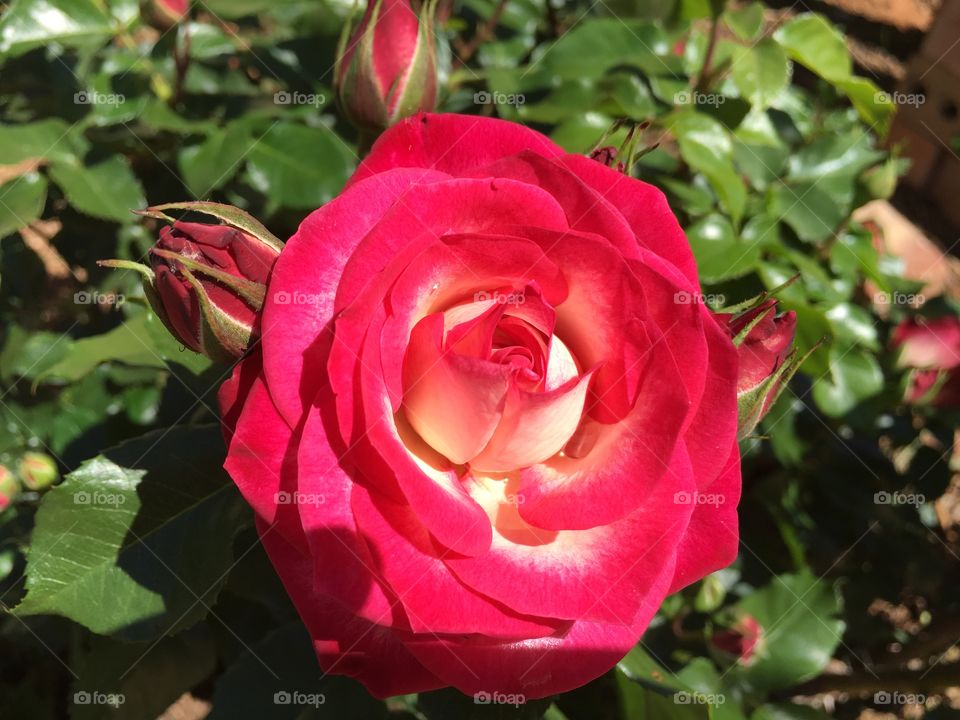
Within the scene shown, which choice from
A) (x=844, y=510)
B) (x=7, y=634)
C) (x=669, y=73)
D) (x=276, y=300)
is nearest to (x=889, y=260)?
(x=844, y=510)

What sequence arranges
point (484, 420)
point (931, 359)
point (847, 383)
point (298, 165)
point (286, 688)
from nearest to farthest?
point (484, 420), point (286, 688), point (298, 165), point (847, 383), point (931, 359)

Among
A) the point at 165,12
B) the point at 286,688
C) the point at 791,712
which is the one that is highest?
the point at 165,12

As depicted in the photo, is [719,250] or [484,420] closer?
[484,420]

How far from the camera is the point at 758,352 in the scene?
0.78 metres

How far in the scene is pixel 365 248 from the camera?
2.20 ft

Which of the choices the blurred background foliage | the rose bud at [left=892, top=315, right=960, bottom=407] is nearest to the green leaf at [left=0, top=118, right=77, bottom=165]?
the blurred background foliage

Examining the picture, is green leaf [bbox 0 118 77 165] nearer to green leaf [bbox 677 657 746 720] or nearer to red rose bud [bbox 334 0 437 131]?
red rose bud [bbox 334 0 437 131]

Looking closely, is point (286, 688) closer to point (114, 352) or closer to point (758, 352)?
point (114, 352)

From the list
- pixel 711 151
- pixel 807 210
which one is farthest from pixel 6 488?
pixel 807 210

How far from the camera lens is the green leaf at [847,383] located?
1578 mm

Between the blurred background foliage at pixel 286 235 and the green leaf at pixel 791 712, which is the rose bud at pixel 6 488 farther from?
the green leaf at pixel 791 712

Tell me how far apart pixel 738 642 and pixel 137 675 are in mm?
1005

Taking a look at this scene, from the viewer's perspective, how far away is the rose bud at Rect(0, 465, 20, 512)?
164 cm

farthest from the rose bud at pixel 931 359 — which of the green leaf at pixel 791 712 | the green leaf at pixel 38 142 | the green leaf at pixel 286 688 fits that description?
the green leaf at pixel 38 142
